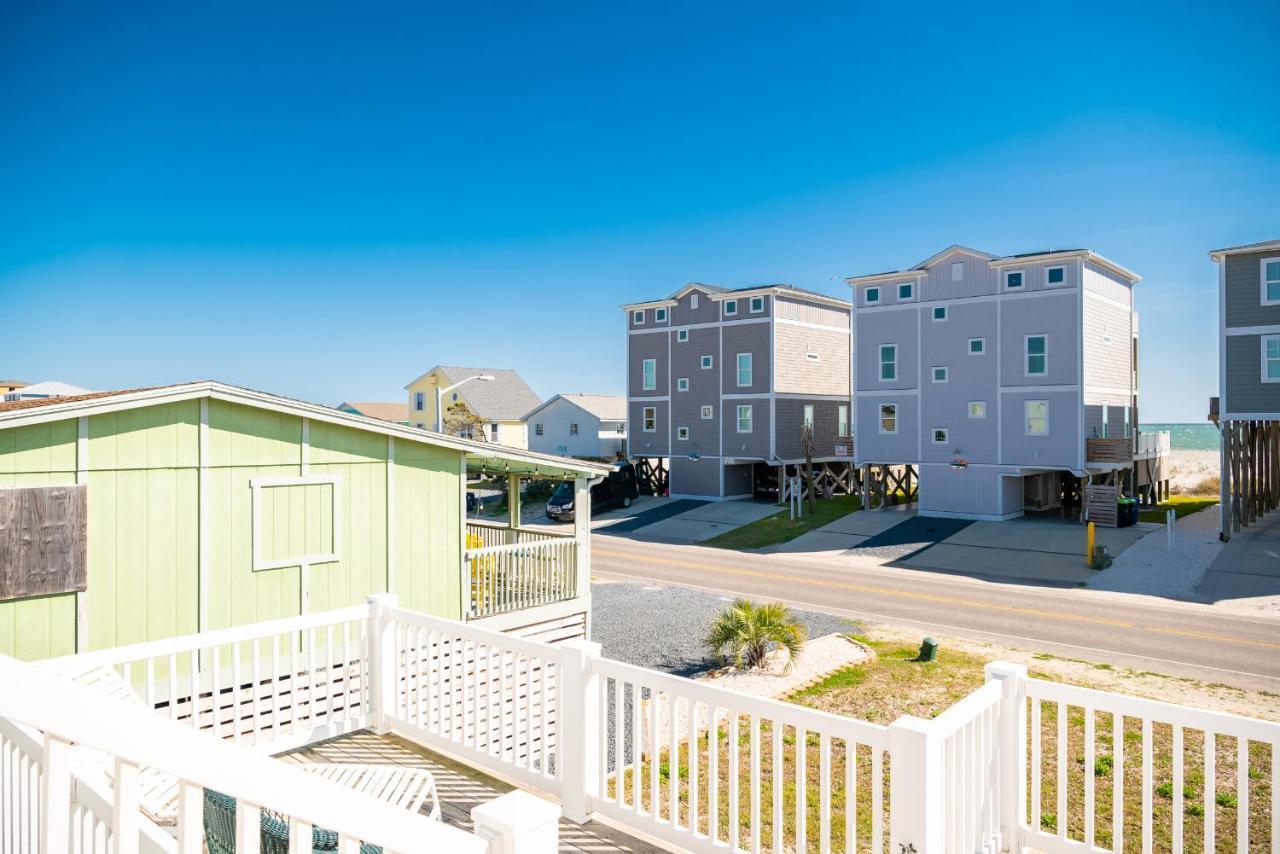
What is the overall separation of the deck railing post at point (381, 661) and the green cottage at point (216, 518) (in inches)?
144

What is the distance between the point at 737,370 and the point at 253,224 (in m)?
31.4

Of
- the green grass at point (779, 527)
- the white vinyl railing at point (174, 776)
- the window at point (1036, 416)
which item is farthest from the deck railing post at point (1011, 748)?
the window at point (1036, 416)

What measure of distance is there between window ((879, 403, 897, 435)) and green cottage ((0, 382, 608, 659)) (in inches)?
901

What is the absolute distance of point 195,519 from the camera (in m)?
8.98

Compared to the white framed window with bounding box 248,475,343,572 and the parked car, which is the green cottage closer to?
the white framed window with bounding box 248,475,343,572

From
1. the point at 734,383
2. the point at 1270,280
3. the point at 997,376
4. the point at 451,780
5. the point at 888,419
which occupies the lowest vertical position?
the point at 451,780

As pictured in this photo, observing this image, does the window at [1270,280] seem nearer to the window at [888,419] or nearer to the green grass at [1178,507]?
the green grass at [1178,507]

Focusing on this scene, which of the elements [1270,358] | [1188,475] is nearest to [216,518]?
[1270,358]

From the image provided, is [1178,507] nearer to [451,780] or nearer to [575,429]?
[575,429]

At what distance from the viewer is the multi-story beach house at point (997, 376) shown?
90.9ft

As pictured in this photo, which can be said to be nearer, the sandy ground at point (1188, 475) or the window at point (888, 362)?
the window at point (888, 362)

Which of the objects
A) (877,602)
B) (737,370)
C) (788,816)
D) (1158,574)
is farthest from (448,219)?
(788,816)

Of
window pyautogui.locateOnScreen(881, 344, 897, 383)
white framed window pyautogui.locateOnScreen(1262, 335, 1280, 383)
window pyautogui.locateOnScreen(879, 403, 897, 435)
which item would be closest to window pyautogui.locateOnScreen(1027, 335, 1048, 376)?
window pyautogui.locateOnScreen(881, 344, 897, 383)

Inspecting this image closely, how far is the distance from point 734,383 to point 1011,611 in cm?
2095
